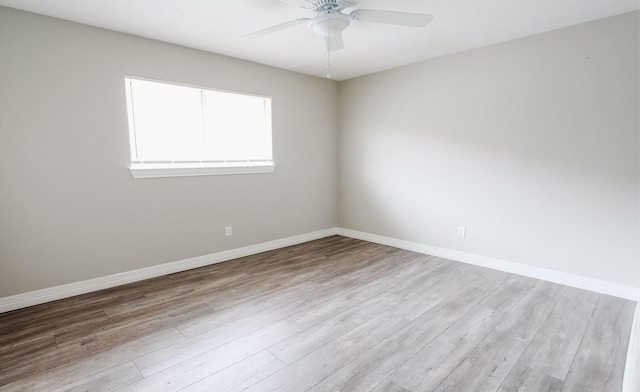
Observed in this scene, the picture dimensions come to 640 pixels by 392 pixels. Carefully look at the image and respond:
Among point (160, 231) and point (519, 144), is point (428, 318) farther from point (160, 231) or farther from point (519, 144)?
point (160, 231)

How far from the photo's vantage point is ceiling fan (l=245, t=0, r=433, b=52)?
2037mm

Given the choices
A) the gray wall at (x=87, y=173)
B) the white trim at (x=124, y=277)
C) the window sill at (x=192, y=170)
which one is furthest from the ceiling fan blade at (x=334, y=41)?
the white trim at (x=124, y=277)

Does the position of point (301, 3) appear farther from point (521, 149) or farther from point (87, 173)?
point (521, 149)

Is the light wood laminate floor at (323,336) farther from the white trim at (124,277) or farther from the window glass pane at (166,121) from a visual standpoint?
the window glass pane at (166,121)

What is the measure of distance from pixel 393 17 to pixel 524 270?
284 cm

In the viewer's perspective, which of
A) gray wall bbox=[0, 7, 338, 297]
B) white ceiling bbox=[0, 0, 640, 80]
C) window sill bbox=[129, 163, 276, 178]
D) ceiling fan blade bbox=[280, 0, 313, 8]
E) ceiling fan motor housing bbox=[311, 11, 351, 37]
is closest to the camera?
ceiling fan blade bbox=[280, 0, 313, 8]

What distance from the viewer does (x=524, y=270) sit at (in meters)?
3.22

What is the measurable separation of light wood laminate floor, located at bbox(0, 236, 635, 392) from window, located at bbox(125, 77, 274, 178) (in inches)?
48.8

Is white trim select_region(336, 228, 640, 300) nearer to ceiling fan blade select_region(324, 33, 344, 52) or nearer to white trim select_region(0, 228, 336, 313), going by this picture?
white trim select_region(0, 228, 336, 313)

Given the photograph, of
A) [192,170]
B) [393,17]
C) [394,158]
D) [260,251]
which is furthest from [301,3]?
[260,251]

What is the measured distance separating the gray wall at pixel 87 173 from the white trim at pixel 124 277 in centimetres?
6

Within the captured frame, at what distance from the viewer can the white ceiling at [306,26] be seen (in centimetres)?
236

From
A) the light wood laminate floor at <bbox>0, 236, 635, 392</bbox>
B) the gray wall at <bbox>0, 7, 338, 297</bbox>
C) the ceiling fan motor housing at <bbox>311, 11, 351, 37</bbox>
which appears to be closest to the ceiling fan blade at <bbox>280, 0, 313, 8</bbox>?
the ceiling fan motor housing at <bbox>311, 11, 351, 37</bbox>

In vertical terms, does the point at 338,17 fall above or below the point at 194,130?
above
